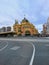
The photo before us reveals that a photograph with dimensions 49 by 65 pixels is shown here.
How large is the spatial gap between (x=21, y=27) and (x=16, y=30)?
421cm

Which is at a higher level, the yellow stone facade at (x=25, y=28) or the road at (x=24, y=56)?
the yellow stone facade at (x=25, y=28)

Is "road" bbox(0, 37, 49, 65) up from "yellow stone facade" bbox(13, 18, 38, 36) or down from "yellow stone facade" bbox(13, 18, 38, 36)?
down

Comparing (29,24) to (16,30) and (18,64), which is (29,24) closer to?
(16,30)

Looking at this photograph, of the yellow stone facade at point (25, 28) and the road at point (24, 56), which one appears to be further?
the yellow stone facade at point (25, 28)

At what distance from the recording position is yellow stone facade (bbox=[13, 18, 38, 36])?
15807cm

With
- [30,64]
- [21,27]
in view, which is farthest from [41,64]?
[21,27]

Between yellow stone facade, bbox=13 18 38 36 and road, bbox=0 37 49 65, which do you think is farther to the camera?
yellow stone facade, bbox=13 18 38 36

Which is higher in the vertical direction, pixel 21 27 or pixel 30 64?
pixel 21 27

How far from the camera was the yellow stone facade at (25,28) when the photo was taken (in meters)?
158

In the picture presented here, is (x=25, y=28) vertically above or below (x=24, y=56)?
above

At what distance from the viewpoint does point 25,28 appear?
534ft

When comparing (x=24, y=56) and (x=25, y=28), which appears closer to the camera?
(x=24, y=56)

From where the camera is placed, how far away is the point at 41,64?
1106 centimetres

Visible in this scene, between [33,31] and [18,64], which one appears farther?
[33,31]
